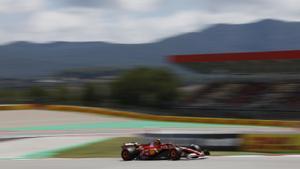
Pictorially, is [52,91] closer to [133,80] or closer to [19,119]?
[133,80]

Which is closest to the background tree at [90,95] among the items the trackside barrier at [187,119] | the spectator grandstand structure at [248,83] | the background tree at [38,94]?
the background tree at [38,94]

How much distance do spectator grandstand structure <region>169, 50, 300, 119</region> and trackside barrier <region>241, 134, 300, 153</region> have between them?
23011 mm

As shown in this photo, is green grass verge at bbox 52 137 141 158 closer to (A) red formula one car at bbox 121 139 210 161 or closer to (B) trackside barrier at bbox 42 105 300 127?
(A) red formula one car at bbox 121 139 210 161

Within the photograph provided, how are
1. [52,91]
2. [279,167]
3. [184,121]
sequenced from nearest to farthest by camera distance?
[279,167] < [184,121] < [52,91]

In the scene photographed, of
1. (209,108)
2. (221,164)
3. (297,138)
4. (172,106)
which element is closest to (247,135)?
(297,138)

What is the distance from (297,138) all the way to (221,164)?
4606 millimetres

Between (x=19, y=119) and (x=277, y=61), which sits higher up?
(x=277, y=61)

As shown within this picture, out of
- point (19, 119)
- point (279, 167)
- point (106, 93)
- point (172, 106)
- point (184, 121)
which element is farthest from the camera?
point (106, 93)

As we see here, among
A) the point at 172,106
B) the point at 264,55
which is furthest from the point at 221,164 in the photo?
the point at 172,106

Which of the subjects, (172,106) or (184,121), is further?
(172,106)

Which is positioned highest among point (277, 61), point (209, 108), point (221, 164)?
point (277, 61)

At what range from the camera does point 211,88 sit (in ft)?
173

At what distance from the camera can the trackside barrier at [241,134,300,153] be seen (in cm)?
1697

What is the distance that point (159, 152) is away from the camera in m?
14.9
